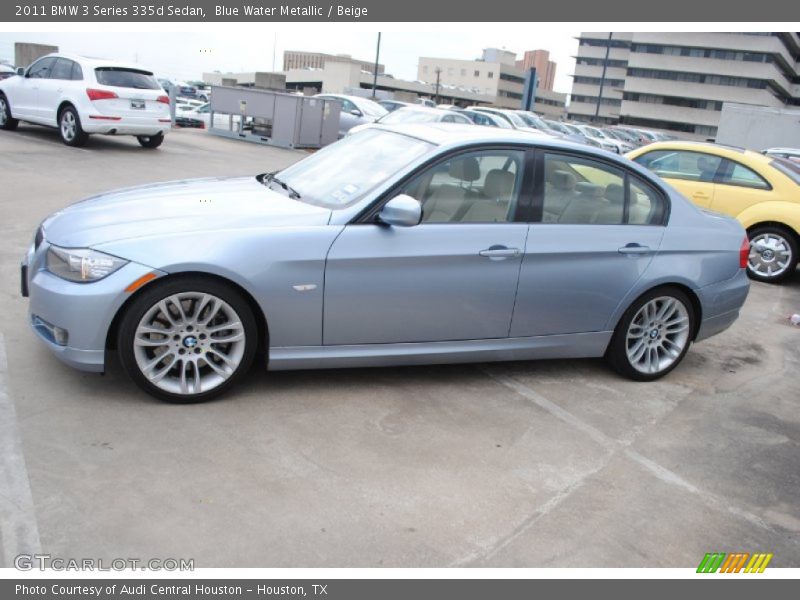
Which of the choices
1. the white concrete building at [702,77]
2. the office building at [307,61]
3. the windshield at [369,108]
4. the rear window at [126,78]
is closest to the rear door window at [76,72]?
the rear window at [126,78]

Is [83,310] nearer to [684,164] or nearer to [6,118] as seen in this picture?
[684,164]

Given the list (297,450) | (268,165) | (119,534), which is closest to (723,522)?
(297,450)

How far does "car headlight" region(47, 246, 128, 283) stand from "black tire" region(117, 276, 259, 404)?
21 centimetres

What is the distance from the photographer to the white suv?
13.3 m

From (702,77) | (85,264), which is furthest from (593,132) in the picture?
(702,77)

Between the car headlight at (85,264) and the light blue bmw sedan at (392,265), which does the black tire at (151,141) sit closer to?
the light blue bmw sedan at (392,265)

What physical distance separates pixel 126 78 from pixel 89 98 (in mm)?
817

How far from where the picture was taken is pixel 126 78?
13656 mm

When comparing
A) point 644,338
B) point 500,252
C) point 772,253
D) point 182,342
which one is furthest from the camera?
point 772,253

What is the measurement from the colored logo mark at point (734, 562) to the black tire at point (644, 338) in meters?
1.99

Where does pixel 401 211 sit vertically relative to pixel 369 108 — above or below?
below

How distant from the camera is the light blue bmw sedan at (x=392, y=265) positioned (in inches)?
156

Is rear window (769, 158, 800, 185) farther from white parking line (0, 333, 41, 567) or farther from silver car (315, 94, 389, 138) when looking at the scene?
silver car (315, 94, 389, 138)

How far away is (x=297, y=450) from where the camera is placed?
12.4 feet
